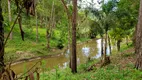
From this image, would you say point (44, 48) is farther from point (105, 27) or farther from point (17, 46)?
point (105, 27)

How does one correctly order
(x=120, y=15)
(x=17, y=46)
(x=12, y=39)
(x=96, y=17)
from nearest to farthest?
(x=120, y=15) < (x=96, y=17) < (x=17, y=46) < (x=12, y=39)

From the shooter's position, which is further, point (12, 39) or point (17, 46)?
point (12, 39)

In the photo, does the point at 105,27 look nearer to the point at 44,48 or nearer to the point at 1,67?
the point at 44,48

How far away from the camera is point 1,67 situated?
6.19ft

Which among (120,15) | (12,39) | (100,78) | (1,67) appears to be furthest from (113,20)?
(1,67)

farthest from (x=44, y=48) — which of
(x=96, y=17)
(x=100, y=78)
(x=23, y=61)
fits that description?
(x=100, y=78)

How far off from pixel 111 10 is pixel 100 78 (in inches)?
441

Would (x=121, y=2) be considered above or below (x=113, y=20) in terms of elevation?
above

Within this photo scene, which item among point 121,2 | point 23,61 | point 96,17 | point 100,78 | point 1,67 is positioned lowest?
point 23,61

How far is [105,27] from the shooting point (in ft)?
63.7

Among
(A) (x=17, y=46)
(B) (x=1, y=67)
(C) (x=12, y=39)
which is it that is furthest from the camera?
(C) (x=12, y=39)

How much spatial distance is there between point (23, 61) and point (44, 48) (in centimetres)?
587

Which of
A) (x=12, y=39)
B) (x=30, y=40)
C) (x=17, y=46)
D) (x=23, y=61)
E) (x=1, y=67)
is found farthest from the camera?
(x=30, y=40)

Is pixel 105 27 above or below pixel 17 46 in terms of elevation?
above
